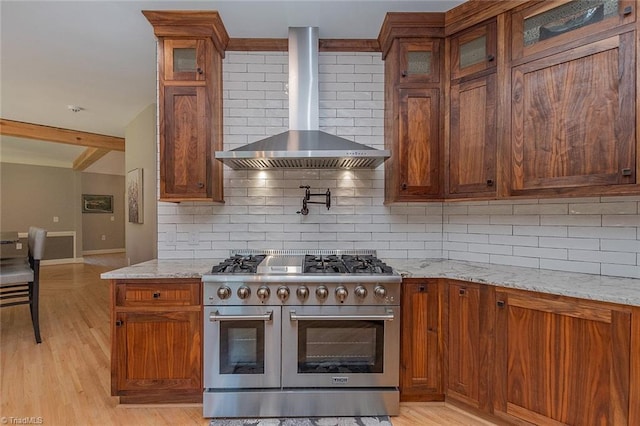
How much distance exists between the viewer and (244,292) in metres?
1.86

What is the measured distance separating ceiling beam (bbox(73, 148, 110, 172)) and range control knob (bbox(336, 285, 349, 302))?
19.2 feet

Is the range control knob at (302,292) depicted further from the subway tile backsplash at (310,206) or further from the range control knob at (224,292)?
the subway tile backsplash at (310,206)

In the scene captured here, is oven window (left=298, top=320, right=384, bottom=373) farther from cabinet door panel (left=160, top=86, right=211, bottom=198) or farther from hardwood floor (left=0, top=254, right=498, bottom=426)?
cabinet door panel (left=160, top=86, right=211, bottom=198)

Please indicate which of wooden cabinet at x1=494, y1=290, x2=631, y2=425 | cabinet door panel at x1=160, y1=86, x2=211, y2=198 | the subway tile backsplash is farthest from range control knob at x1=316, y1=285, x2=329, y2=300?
cabinet door panel at x1=160, y1=86, x2=211, y2=198

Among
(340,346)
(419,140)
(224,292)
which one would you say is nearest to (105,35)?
(224,292)

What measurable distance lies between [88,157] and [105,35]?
16.8ft

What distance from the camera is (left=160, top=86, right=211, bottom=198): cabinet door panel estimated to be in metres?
2.20

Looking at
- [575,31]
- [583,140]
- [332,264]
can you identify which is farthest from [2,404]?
[575,31]

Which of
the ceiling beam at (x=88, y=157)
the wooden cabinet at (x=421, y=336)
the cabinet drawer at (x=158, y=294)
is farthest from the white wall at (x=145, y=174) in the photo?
the wooden cabinet at (x=421, y=336)

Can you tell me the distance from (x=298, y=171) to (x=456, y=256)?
1.52 m

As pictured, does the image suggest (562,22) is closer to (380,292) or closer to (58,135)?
(380,292)

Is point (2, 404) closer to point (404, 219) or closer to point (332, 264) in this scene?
point (332, 264)

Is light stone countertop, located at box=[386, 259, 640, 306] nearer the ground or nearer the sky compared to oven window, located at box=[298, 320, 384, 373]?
nearer the sky

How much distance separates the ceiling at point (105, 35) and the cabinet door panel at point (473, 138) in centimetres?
67
